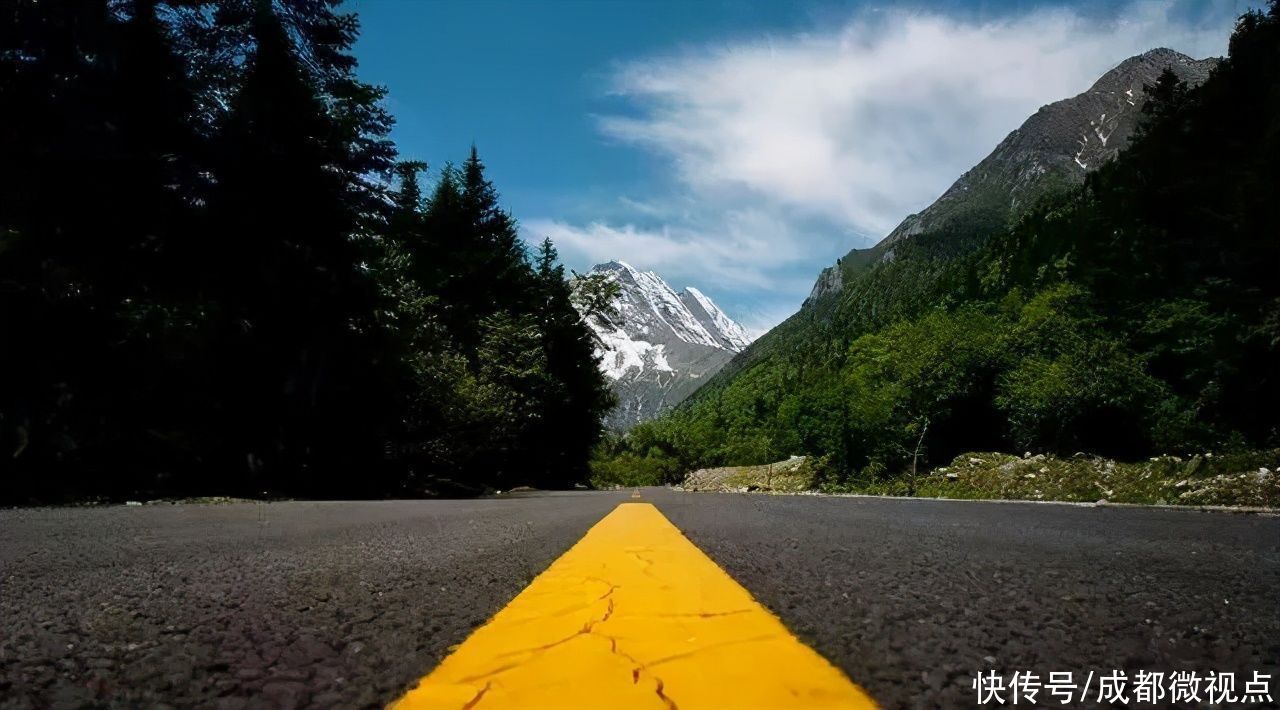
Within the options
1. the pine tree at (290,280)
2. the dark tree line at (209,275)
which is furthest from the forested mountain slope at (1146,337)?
the pine tree at (290,280)

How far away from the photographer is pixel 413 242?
778 inches

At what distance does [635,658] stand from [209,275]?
1218cm

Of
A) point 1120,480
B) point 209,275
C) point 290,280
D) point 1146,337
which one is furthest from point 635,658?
point 1146,337

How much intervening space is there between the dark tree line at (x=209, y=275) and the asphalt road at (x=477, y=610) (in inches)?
265

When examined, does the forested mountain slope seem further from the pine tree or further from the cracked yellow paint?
the pine tree

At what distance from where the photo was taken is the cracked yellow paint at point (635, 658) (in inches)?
29.3

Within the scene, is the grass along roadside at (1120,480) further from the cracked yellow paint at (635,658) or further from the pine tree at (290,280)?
the pine tree at (290,280)

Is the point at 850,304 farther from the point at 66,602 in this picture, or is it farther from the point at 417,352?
the point at 66,602

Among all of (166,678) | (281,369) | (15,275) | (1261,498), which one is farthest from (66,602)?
(281,369)

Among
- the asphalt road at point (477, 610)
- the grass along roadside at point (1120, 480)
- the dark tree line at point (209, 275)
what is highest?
the dark tree line at point (209, 275)

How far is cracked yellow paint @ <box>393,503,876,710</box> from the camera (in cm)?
74

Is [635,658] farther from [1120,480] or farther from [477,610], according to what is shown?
[1120,480]

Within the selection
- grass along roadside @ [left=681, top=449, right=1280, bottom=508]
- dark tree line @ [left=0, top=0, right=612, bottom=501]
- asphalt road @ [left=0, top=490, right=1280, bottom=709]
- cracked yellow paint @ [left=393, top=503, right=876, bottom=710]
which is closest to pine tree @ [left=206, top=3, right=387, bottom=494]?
dark tree line @ [left=0, top=0, right=612, bottom=501]

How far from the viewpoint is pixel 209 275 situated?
10.2 m
